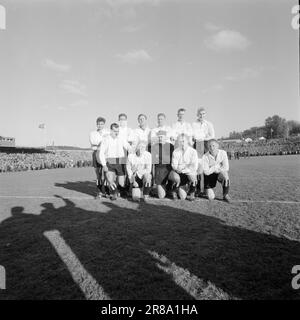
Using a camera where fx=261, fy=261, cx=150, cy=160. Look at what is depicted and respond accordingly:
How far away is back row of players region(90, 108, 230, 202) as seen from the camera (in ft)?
22.6

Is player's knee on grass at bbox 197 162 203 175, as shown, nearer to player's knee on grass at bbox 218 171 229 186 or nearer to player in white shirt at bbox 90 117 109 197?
player's knee on grass at bbox 218 171 229 186

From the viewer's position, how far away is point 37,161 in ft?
85.2

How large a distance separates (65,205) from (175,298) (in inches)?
190

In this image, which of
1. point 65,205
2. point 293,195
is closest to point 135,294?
point 65,205

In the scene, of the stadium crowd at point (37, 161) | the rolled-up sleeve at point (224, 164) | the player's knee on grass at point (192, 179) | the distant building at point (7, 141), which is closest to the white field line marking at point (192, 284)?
the player's knee on grass at point (192, 179)

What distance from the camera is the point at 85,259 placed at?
11.0 feet

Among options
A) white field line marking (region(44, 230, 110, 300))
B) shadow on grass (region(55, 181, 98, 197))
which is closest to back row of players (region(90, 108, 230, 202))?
shadow on grass (region(55, 181, 98, 197))

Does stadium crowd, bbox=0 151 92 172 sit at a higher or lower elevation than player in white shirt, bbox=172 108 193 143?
lower

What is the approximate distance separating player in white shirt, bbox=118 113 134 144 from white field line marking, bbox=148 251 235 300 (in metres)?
5.33

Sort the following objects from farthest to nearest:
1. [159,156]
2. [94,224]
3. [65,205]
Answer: [159,156], [65,205], [94,224]

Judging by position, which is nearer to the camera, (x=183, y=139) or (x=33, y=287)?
(x=33, y=287)
